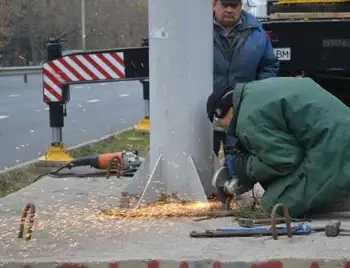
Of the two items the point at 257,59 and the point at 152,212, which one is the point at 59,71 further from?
the point at 152,212

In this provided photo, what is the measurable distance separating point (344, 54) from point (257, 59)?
152 inches

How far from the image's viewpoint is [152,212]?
5.45 m

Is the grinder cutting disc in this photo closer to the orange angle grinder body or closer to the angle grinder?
the angle grinder

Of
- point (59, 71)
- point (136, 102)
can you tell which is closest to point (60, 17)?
point (136, 102)

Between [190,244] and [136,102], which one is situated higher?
[190,244]

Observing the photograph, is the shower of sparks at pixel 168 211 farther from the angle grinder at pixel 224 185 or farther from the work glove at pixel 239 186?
the work glove at pixel 239 186

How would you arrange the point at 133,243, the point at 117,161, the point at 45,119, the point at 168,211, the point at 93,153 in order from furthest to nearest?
the point at 45,119 → the point at 93,153 → the point at 117,161 → the point at 168,211 → the point at 133,243

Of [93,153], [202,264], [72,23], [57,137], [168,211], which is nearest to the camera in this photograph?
[202,264]

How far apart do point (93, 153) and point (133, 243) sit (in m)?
7.29

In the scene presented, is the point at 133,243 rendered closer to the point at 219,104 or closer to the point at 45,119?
the point at 219,104

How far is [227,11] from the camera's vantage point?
6414mm

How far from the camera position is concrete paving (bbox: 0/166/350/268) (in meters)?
4.30

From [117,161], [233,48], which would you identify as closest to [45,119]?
[117,161]

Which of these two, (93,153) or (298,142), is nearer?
(298,142)
